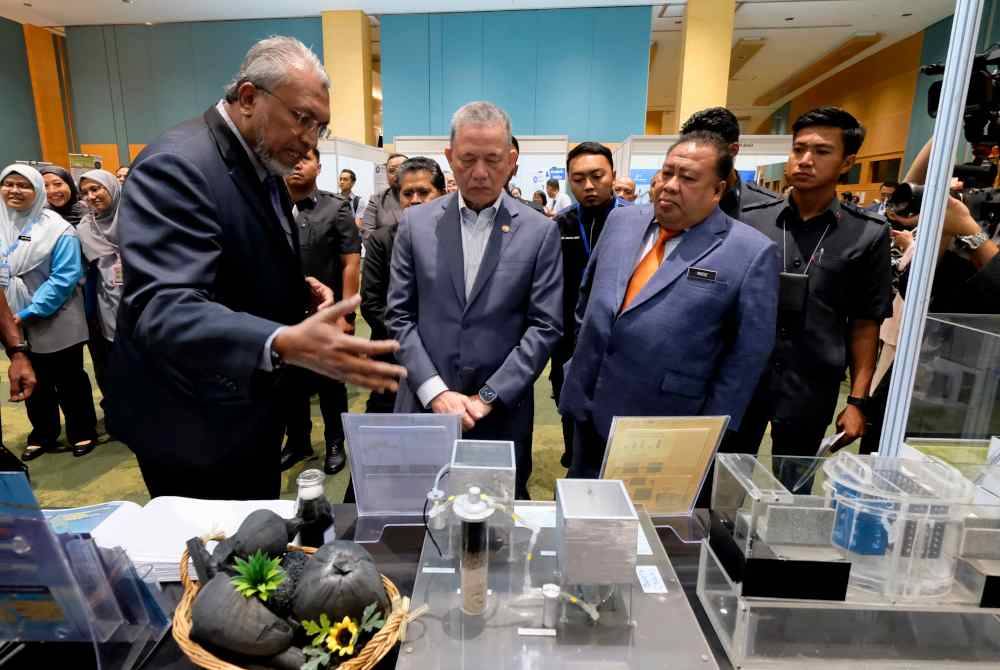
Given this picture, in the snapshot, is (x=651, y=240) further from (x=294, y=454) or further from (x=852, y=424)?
(x=294, y=454)

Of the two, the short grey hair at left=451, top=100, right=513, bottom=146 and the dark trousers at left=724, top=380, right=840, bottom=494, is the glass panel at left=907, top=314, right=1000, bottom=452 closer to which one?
the dark trousers at left=724, top=380, right=840, bottom=494

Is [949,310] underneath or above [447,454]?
above

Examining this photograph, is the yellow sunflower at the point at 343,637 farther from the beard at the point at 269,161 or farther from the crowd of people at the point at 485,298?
the beard at the point at 269,161

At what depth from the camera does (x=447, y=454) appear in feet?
3.58

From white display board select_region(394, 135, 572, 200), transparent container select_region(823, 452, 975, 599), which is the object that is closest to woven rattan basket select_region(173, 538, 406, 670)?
transparent container select_region(823, 452, 975, 599)

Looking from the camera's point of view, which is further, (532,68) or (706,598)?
(532,68)

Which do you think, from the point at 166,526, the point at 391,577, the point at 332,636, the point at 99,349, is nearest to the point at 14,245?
the point at 99,349

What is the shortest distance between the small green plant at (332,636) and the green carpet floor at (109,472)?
6.15 ft

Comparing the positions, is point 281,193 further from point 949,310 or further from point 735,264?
point 949,310

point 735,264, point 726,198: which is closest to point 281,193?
point 735,264

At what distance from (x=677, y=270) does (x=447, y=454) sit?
2.54 ft

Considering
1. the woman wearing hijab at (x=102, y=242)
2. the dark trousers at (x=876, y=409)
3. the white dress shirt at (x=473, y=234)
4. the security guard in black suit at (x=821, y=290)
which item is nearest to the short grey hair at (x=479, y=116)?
the white dress shirt at (x=473, y=234)

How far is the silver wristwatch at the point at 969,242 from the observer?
1529mm

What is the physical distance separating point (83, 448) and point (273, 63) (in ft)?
9.67
